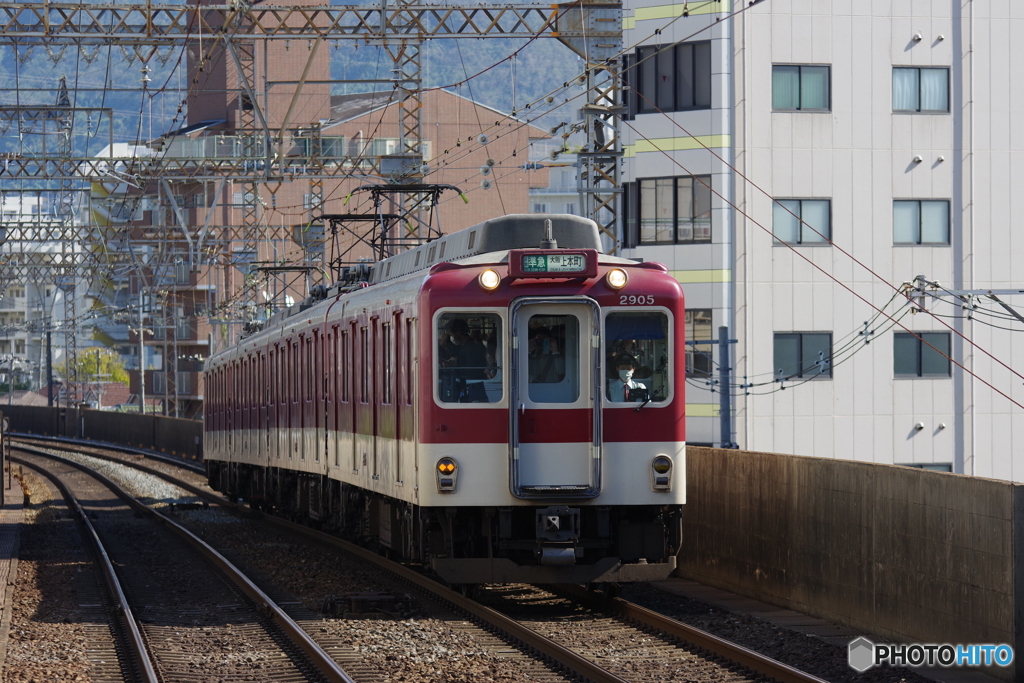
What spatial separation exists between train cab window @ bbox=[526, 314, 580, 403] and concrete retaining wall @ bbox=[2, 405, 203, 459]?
31.9 m

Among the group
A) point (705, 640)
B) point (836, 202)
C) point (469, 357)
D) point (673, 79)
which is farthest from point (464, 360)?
point (836, 202)

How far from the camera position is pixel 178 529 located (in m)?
20.3

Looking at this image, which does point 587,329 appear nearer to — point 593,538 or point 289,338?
point 593,538

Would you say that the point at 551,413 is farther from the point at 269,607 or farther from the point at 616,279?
the point at 269,607

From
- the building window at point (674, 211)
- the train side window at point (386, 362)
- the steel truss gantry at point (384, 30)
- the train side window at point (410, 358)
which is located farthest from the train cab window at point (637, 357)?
the building window at point (674, 211)

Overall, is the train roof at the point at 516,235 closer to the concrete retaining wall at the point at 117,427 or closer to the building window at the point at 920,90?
the building window at the point at 920,90

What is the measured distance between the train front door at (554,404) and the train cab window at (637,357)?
0.18 m

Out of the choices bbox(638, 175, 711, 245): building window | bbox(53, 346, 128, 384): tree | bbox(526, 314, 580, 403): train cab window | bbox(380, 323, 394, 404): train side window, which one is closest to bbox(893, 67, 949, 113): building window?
bbox(638, 175, 711, 245): building window

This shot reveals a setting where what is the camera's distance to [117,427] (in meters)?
53.3

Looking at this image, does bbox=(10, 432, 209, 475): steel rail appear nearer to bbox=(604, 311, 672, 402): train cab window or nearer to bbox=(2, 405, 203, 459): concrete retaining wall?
bbox=(2, 405, 203, 459): concrete retaining wall

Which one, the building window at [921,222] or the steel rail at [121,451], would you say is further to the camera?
the steel rail at [121,451]

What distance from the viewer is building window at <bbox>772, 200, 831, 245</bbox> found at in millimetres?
27125

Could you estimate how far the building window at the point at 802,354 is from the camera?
2703 cm

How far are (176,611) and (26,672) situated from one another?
10.1 feet
